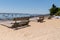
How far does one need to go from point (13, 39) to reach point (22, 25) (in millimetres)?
4120

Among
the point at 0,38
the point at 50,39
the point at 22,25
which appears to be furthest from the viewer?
the point at 22,25

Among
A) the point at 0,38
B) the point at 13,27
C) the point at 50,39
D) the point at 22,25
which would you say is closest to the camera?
the point at 50,39

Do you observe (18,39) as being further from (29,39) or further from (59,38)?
(59,38)

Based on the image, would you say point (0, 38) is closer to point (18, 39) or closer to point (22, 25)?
point (18, 39)

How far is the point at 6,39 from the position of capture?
647 cm

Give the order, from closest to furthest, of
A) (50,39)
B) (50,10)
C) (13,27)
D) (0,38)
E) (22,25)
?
(50,39) < (0,38) < (13,27) < (22,25) < (50,10)

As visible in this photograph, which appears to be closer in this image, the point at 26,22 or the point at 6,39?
the point at 6,39

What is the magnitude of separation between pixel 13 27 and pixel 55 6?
31354mm

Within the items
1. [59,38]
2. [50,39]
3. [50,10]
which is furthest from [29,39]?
[50,10]

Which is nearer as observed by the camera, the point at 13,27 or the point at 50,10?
the point at 13,27

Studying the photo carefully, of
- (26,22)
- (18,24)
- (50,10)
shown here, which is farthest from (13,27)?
(50,10)

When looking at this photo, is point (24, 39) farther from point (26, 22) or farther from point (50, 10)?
point (50, 10)

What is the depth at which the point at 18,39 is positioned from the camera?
21.2 feet

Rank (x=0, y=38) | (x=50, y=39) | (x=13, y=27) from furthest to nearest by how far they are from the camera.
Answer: (x=13, y=27) → (x=0, y=38) → (x=50, y=39)
